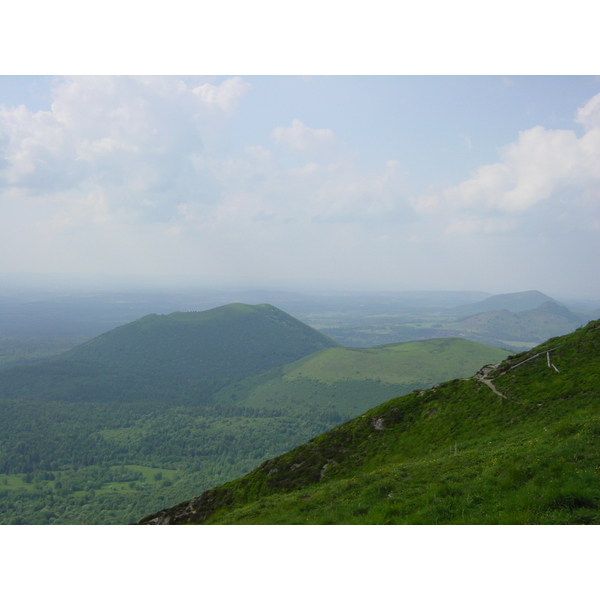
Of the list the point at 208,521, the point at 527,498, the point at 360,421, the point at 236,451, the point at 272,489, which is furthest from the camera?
the point at 236,451

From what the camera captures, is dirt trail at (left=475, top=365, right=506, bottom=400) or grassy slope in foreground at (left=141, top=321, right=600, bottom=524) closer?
grassy slope in foreground at (left=141, top=321, right=600, bottom=524)

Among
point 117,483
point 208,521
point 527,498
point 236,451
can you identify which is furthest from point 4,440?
point 527,498

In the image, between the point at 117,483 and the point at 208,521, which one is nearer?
the point at 208,521

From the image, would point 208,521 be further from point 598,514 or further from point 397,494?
point 598,514

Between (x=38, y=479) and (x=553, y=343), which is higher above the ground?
(x=553, y=343)

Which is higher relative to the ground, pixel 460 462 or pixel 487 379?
pixel 487 379

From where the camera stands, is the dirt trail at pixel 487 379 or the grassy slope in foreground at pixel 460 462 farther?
the dirt trail at pixel 487 379

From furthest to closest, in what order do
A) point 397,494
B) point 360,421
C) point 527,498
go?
1. point 360,421
2. point 397,494
3. point 527,498

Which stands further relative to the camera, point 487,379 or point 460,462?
point 487,379
